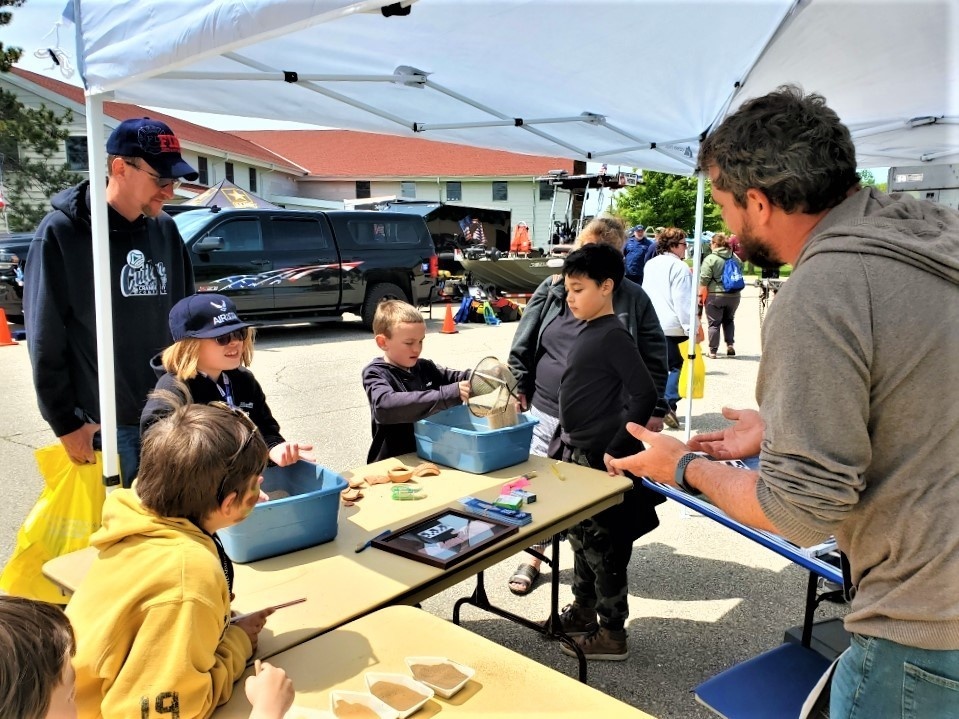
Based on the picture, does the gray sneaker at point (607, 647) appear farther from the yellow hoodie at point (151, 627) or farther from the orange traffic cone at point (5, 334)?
the orange traffic cone at point (5, 334)

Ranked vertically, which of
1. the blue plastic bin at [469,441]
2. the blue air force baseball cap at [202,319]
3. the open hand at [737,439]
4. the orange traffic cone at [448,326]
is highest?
the blue air force baseball cap at [202,319]

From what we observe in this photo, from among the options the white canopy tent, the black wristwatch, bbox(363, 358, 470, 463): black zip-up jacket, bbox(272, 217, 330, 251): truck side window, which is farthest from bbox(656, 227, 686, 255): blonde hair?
bbox(272, 217, 330, 251): truck side window

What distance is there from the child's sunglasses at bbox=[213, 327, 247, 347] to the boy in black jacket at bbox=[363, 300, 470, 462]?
1.99ft

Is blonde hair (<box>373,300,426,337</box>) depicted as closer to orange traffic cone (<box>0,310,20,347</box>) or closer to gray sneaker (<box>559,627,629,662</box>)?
gray sneaker (<box>559,627,629,662</box>)

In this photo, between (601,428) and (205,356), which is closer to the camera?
(205,356)

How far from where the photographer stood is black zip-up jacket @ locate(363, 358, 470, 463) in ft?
9.52

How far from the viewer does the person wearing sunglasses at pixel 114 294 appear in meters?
2.59

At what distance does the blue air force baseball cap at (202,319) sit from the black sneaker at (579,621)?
1964 mm

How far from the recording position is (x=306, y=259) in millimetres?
11289

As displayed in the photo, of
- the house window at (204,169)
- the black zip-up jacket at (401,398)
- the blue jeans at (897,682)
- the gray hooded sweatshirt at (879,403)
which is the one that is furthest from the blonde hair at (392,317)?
the house window at (204,169)

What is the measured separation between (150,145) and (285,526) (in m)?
1.57

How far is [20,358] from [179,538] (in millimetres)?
9395

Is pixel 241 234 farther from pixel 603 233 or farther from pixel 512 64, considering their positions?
pixel 512 64

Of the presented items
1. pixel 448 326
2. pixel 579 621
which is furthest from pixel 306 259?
pixel 579 621
